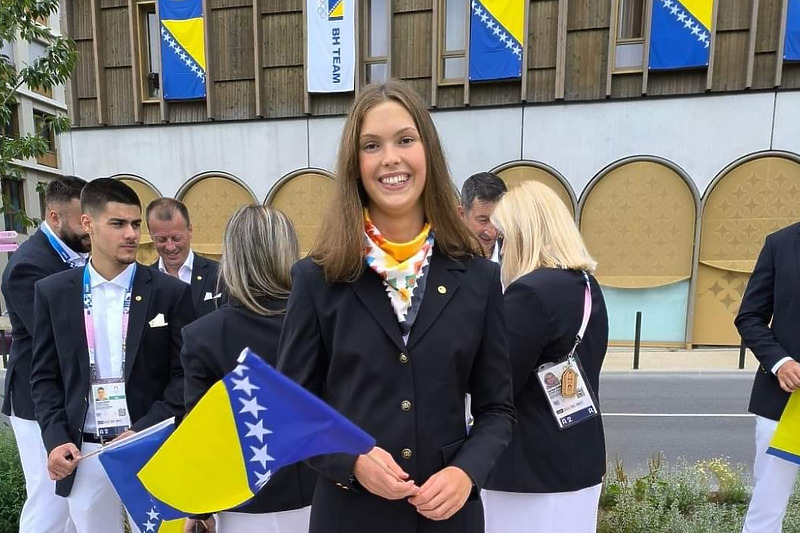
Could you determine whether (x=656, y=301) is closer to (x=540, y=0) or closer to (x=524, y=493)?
(x=540, y=0)

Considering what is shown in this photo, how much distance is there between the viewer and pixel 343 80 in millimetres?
11570

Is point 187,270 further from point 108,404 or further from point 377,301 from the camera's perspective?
point 377,301

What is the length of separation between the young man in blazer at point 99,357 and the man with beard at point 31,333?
0.45 meters

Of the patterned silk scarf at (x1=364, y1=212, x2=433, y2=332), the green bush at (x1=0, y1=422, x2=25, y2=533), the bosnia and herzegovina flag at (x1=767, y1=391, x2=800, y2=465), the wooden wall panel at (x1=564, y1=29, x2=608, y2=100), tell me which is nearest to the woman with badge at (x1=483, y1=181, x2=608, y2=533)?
the patterned silk scarf at (x1=364, y1=212, x2=433, y2=332)

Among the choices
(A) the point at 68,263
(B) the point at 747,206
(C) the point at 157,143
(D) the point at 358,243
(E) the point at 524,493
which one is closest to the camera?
(D) the point at 358,243

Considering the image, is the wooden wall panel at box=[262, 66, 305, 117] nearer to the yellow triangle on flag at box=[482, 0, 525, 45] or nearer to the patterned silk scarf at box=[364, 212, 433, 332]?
the yellow triangle on flag at box=[482, 0, 525, 45]

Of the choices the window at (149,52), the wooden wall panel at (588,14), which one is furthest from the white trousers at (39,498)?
the window at (149,52)

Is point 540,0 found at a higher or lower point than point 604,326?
higher

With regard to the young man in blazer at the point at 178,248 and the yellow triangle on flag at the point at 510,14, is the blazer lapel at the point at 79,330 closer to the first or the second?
the young man in blazer at the point at 178,248

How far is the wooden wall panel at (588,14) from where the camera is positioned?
34.3 feet

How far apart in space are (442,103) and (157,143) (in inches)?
298

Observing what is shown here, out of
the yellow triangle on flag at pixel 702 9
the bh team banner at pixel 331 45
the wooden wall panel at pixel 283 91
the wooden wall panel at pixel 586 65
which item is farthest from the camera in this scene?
the wooden wall panel at pixel 283 91

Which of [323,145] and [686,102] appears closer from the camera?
[686,102]

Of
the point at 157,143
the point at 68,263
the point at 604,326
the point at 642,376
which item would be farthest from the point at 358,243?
the point at 157,143
